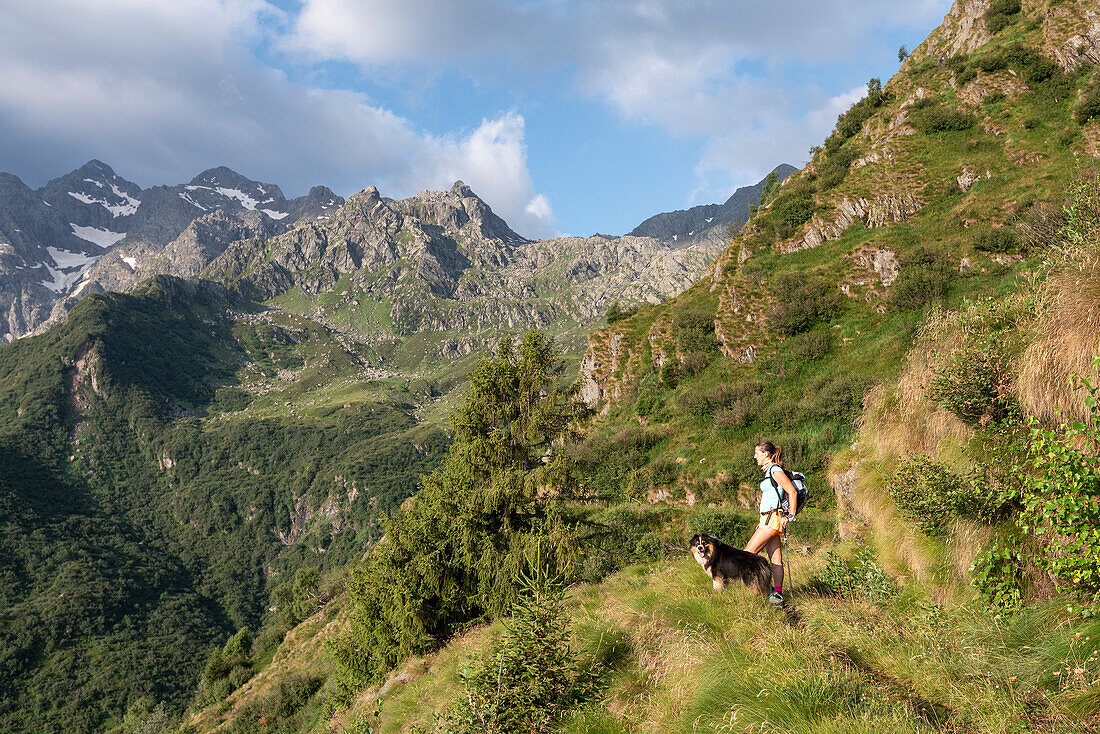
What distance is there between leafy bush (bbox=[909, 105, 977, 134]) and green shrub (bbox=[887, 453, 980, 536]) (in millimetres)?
38442

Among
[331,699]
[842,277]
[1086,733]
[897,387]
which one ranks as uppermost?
[842,277]

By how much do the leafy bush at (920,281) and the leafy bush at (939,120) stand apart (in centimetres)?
1479

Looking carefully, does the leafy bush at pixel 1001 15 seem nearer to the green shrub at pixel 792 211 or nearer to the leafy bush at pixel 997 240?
the green shrub at pixel 792 211

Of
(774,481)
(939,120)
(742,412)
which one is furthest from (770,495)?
(939,120)

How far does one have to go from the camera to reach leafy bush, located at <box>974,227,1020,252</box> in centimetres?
2216

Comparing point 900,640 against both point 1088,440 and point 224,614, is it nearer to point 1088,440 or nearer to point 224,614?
point 1088,440

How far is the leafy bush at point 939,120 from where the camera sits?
3133 centimetres

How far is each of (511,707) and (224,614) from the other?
202522 mm

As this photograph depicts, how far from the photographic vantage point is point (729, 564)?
6977mm

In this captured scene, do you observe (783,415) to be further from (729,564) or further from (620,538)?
(729,564)

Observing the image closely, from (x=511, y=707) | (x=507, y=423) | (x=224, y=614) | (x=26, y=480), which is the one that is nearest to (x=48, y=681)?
(x=224, y=614)

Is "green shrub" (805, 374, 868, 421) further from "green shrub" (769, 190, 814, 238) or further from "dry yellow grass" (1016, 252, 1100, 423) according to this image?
"dry yellow grass" (1016, 252, 1100, 423)

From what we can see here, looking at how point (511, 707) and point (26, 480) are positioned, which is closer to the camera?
point (511, 707)

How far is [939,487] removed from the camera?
589 centimetres
